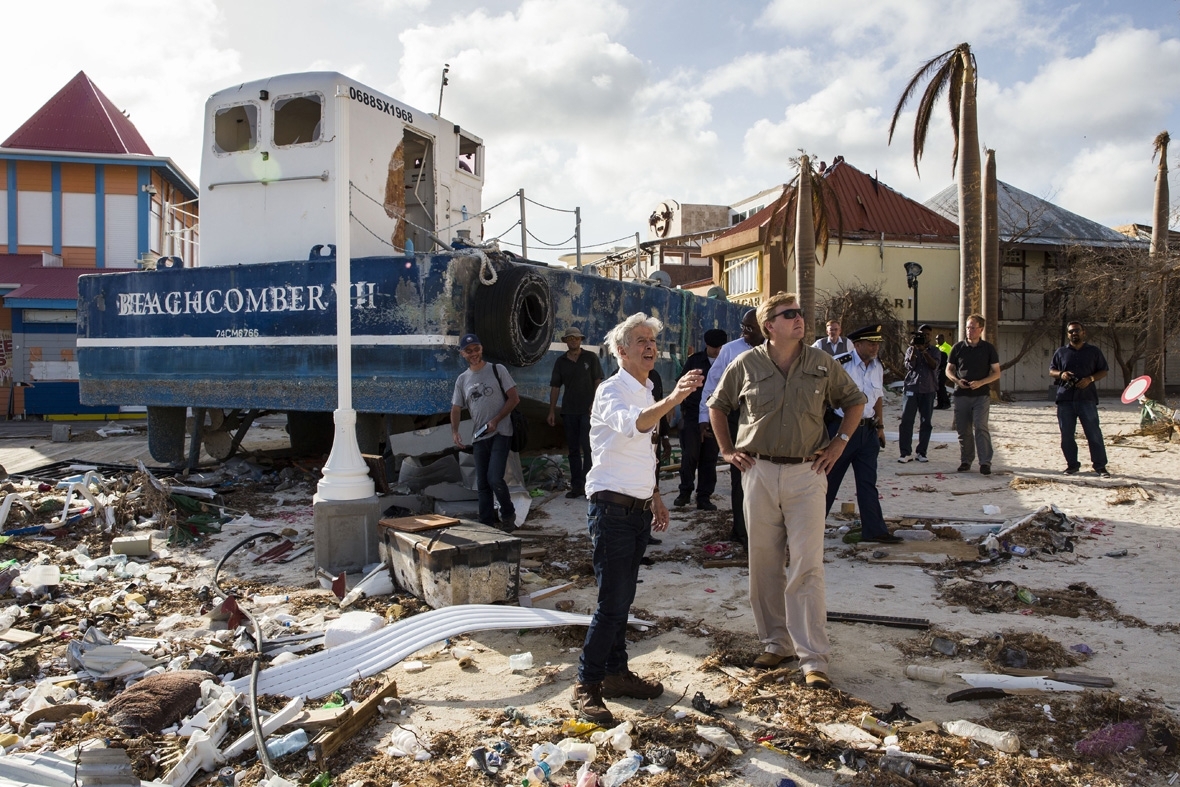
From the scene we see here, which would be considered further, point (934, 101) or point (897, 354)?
point (897, 354)

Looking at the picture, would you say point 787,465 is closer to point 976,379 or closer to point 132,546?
point 132,546

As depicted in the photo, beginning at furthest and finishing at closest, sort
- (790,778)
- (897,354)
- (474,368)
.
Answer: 1. (897,354)
2. (474,368)
3. (790,778)

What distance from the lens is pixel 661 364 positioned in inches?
492

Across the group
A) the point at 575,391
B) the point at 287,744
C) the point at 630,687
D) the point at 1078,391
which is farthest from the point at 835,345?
the point at 287,744

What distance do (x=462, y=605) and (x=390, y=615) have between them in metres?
0.48

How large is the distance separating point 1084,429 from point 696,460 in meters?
4.19

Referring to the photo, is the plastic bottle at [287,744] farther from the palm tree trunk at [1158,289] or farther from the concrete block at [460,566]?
the palm tree trunk at [1158,289]

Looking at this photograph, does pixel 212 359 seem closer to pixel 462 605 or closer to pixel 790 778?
pixel 462 605

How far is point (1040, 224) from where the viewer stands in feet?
83.6

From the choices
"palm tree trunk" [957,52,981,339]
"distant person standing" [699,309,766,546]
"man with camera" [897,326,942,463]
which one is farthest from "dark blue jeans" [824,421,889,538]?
"palm tree trunk" [957,52,981,339]

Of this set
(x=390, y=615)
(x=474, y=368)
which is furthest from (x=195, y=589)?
(x=474, y=368)

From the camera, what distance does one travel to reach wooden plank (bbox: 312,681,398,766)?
3186mm

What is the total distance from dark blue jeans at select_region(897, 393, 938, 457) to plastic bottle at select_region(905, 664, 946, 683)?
6.93 meters

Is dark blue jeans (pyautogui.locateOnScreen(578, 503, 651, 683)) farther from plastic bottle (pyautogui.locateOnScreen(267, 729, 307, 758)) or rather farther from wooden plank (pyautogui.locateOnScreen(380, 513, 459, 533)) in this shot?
wooden plank (pyautogui.locateOnScreen(380, 513, 459, 533))
